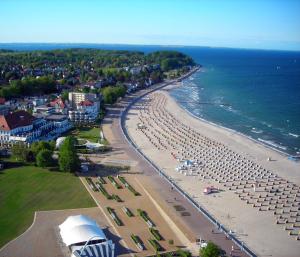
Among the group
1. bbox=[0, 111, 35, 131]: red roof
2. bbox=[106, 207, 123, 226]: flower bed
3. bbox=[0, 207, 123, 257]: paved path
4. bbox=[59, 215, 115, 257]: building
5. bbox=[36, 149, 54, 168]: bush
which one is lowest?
bbox=[0, 207, 123, 257]: paved path

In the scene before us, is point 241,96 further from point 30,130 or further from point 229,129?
point 30,130

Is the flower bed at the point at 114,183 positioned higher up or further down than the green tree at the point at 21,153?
further down

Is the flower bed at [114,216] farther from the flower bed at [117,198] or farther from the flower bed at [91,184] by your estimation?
the flower bed at [91,184]

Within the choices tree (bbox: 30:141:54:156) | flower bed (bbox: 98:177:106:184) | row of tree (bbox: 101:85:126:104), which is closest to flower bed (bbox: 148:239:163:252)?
flower bed (bbox: 98:177:106:184)

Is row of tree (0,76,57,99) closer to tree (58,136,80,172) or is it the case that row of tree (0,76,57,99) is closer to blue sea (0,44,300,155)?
blue sea (0,44,300,155)

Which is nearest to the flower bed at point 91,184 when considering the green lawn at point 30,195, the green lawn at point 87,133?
the green lawn at point 30,195

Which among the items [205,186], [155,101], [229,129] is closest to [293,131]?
[229,129]
